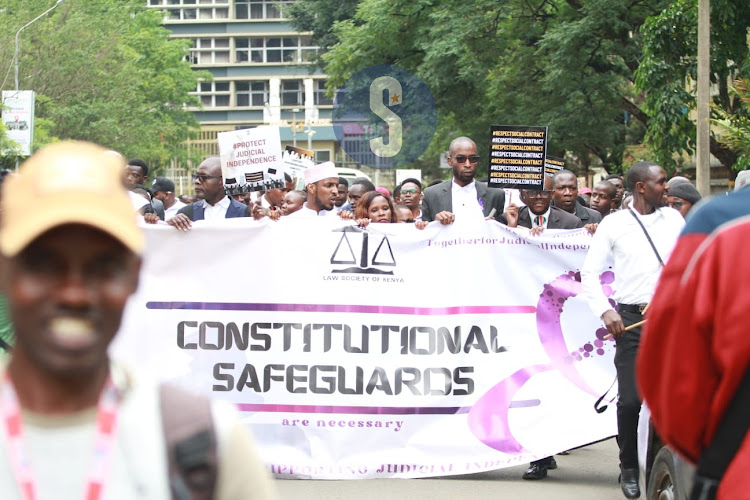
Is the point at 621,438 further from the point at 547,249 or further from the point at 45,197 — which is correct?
the point at 45,197

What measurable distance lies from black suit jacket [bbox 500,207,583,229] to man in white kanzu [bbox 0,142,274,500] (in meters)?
8.55

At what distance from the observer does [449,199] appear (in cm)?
1012

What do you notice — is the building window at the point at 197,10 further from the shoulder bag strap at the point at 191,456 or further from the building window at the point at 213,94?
the shoulder bag strap at the point at 191,456

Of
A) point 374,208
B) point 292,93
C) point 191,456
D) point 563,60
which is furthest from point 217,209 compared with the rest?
point 292,93

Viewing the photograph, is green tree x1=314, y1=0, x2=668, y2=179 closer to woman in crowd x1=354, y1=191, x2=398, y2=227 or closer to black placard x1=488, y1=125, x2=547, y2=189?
black placard x1=488, y1=125, x2=547, y2=189

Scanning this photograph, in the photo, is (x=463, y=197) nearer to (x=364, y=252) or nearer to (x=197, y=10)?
(x=364, y=252)

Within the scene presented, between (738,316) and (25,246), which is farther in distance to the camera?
(738,316)

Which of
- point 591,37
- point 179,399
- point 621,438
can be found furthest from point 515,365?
point 591,37

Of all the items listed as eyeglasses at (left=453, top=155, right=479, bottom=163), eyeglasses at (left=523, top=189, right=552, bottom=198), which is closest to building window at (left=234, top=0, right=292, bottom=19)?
eyeglasses at (left=523, top=189, right=552, bottom=198)

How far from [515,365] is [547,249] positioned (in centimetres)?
83

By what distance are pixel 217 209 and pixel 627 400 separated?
408 centimetres

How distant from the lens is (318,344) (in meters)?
8.18

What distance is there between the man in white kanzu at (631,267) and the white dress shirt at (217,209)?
11.8 feet

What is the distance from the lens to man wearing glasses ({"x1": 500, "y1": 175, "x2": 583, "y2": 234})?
405 inches
